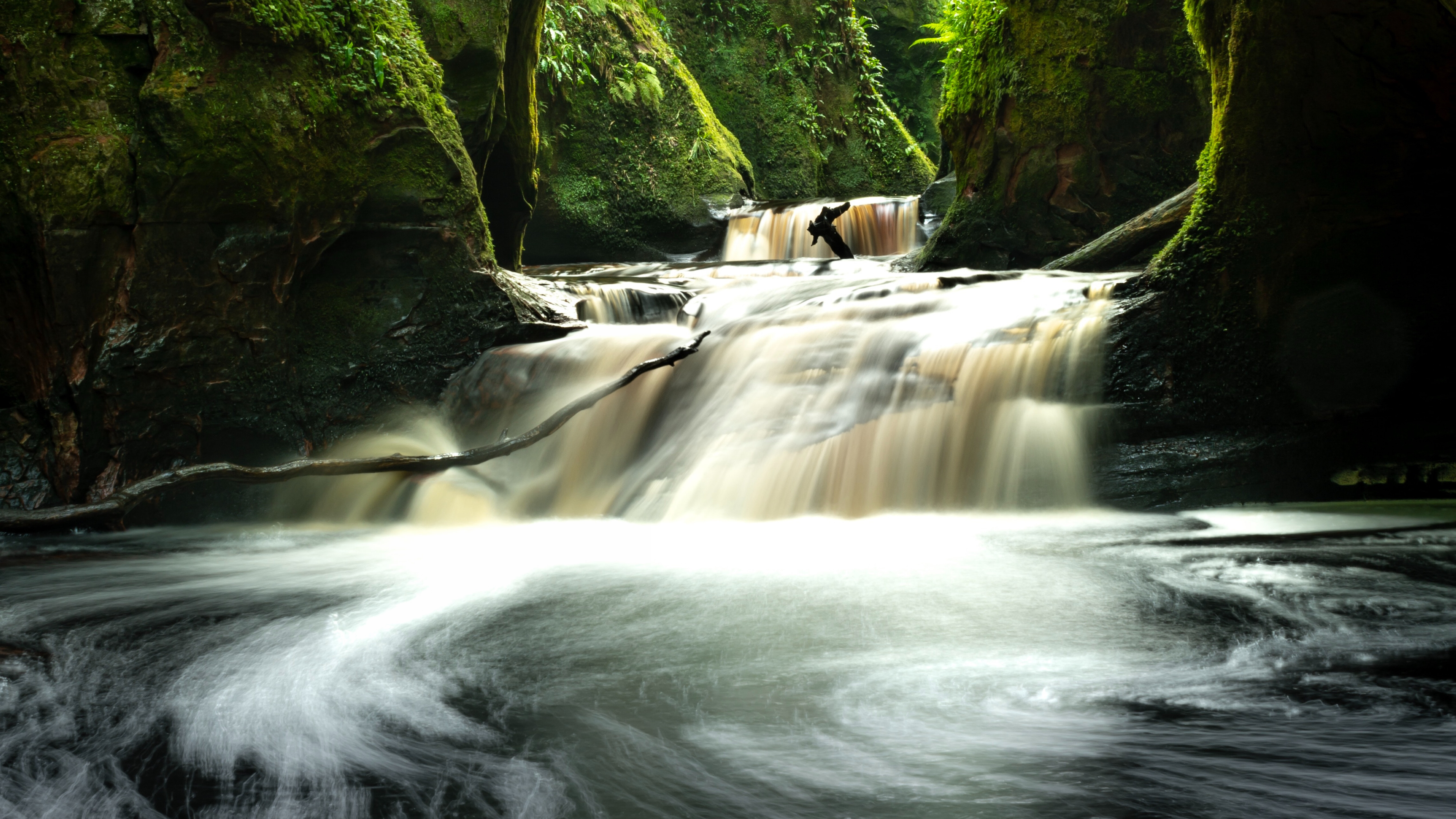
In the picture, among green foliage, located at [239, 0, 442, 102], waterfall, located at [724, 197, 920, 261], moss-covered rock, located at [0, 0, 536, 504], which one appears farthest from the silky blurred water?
waterfall, located at [724, 197, 920, 261]

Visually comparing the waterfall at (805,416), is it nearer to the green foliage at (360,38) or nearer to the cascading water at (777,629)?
the cascading water at (777,629)

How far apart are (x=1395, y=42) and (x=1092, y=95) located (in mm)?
3972

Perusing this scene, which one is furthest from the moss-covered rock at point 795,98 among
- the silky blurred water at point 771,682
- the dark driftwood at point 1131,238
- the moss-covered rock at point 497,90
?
the silky blurred water at point 771,682

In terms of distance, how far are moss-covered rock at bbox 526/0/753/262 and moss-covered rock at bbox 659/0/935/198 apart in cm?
280

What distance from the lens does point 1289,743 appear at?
5.60 feet

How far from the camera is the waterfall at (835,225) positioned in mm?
10305

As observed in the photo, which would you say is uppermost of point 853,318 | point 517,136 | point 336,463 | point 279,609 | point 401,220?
point 517,136

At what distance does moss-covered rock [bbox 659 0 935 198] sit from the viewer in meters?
16.2

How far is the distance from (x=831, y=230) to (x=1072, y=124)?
251 centimetres

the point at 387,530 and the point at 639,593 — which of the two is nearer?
the point at 639,593

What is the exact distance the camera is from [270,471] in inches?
166

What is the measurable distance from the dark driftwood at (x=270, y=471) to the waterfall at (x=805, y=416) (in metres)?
0.50

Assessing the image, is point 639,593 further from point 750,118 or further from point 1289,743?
point 750,118

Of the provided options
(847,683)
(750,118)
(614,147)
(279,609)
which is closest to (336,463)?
(279,609)
